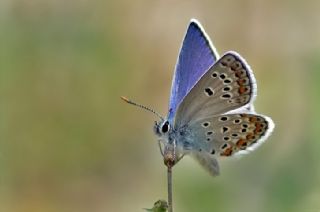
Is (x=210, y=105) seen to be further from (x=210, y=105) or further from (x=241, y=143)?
(x=241, y=143)

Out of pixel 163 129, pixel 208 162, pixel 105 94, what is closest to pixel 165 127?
pixel 163 129

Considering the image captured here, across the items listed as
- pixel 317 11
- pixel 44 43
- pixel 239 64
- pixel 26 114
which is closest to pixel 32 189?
pixel 26 114

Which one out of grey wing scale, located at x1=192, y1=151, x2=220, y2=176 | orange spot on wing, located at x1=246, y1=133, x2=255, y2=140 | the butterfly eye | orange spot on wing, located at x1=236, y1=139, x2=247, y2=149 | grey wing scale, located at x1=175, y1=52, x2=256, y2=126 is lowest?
grey wing scale, located at x1=192, y1=151, x2=220, y2=176

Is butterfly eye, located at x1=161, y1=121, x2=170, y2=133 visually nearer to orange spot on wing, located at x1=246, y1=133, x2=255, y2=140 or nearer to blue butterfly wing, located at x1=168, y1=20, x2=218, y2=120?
blue butterfly wing, located at x1=168, y1=20, x2=218, y2=120

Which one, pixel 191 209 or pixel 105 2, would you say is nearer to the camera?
pixel 191 209

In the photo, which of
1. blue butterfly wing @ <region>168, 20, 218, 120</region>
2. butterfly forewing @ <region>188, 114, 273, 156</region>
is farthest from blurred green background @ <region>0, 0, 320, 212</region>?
blue butterfly wing @ <region>168, 20, 218, 120</region>

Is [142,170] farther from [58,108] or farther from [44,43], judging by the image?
[44,43]
